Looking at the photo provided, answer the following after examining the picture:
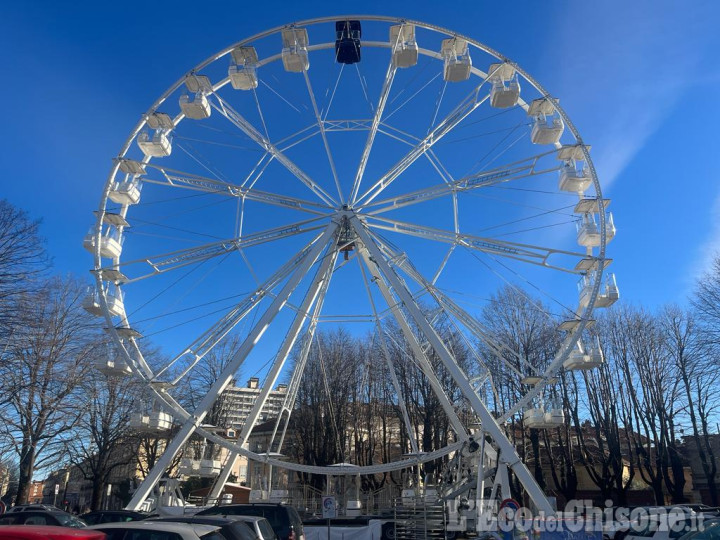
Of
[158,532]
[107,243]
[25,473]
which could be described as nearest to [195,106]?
[107,243]

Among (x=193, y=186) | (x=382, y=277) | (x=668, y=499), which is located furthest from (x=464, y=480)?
(x=668, y=499)

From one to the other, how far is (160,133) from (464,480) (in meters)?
15.1

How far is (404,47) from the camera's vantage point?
19234 millimetres

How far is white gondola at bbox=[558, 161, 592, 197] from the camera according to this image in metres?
19.8

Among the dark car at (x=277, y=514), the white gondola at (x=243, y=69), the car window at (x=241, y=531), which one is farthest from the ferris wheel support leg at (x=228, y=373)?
the car window at (x=241, y=531)

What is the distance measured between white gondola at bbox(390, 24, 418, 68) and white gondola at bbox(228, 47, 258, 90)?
482 centimetres

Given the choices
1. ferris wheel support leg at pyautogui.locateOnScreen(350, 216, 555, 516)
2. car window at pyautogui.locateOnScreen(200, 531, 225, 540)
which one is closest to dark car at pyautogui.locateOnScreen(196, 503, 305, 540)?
car window at pyautogui.locateOnScreen(200, 531, 225, 540)

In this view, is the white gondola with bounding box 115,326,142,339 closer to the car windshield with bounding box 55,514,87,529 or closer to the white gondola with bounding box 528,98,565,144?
the car windshield with bounding box 55,514,87,529

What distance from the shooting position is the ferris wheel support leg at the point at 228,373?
15.8m

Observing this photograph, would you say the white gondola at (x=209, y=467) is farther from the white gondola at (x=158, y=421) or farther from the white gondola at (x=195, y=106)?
the white gondola at (x=195, y=106)

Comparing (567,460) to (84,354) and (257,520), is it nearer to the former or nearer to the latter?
(84,354)

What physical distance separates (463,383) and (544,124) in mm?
9643

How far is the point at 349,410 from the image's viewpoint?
41469mm

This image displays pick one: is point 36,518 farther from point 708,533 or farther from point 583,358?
point 583,358
